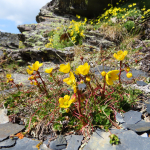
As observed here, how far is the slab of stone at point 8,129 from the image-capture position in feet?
5.05

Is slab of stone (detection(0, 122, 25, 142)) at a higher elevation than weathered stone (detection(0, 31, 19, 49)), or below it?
below

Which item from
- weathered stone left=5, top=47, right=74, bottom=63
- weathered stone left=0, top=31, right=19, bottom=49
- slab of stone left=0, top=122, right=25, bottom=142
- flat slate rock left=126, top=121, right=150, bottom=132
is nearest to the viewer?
flat slate rock left=126, top=121, right=150, bottom=132

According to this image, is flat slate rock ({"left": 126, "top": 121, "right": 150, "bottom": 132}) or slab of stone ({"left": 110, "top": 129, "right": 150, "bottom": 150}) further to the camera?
flat slate rock ({"left": 126, "top": 121, "right": 150, "bottom": 132})

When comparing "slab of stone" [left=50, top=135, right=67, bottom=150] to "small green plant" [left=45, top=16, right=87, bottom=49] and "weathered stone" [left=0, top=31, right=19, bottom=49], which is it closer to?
"small green plant" [left=45, top=16, right=87, bottom=49]

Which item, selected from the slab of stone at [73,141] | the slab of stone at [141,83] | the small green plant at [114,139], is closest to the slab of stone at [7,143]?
the slab of stone at [73,141]

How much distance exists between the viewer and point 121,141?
1.19 metres

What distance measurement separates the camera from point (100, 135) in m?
1.33

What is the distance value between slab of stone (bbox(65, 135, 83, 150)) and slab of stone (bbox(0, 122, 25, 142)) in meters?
0.78

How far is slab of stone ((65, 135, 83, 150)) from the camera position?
51.5 inches

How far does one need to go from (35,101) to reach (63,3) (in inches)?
301

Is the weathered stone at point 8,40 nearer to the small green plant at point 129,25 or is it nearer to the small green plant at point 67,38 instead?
the small green plant at point 67,38

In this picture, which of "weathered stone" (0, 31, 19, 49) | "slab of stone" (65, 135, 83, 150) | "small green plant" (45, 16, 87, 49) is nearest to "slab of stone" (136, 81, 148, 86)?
"slab of stone" (65, 135, 83, 150)

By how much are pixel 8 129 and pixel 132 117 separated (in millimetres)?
1847

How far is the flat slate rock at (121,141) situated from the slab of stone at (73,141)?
0.11m
